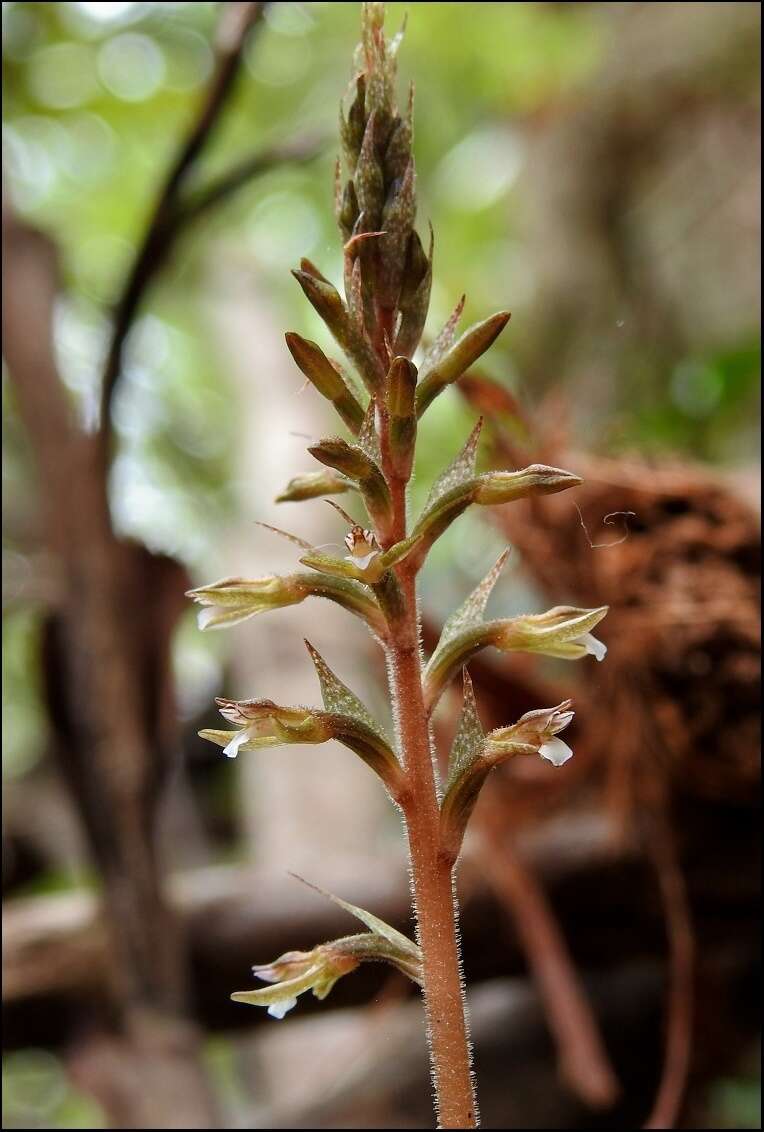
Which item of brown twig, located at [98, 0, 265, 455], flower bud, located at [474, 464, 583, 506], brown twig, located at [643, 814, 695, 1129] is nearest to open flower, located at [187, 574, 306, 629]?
flower bud, located at [474, 464, 583, 506]

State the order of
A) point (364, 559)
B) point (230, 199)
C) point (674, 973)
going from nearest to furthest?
point (364, 559)
point (674, 973)
point (230, 199)

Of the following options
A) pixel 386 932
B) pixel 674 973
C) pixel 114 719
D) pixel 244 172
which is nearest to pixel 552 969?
pixel 674 973

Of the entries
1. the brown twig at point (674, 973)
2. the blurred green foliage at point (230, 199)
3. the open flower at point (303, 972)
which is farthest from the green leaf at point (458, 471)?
the brown twig at point (674, 973)

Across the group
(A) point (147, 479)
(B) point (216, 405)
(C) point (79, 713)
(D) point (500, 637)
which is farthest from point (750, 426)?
(B) point (216, 405)

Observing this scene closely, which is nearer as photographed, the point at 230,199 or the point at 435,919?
the point at 435,919

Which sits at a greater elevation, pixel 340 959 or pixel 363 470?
pixel 363 470

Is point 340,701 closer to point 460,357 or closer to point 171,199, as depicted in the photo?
point 460,357

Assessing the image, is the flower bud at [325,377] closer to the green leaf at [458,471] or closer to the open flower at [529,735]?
the green leaf at [458,471]
